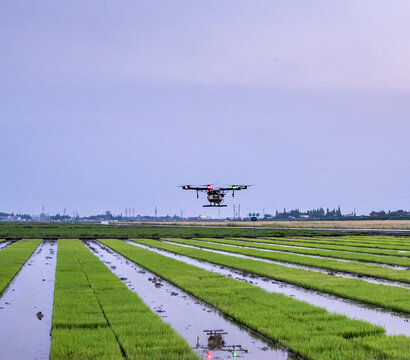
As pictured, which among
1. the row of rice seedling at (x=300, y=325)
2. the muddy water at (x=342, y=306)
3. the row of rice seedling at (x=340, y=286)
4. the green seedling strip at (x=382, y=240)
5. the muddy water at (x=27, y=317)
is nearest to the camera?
the row of rice seedling at (x=300, y=325)

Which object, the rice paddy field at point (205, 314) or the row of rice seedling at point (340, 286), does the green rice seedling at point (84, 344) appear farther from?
the row of rice seedling at point (340, 286)

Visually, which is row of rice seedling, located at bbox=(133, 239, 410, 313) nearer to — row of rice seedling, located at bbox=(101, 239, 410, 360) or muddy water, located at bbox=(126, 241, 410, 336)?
muddy water, located at bbox=(126, 241, 410, 336)

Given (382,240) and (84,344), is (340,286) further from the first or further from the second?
(382,240)

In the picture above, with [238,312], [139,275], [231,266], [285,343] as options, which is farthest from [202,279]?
[285,343]

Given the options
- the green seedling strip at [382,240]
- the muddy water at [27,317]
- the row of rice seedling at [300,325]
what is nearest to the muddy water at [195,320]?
the row of rice seedling at [300,325]

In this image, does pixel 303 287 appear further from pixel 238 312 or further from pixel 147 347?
pixel 147 347
